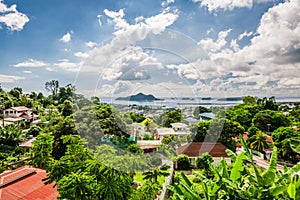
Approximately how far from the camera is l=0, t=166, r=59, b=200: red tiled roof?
5.72 m

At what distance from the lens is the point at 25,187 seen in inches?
242

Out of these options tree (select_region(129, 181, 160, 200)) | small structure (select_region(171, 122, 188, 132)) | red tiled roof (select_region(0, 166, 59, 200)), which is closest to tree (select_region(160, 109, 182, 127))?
small structure (select_region(171, 122, 188, 132))

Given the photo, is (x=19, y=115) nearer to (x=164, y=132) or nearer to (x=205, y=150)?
(x=205, y=150)

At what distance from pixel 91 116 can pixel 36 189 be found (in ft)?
7.88

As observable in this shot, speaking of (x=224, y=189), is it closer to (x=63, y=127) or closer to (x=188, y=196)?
(x=188, y=196)

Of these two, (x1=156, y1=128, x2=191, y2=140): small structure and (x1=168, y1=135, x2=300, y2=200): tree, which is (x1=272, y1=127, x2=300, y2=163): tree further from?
(x1=168, y1=135, x2=300, y2=200): tree

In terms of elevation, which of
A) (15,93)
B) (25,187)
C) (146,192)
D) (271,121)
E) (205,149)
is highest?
(15,93)

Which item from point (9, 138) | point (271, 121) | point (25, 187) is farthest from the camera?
point (271, 121)

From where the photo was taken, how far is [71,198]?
4070 mm

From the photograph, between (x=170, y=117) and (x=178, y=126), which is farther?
(x=178, y=126)

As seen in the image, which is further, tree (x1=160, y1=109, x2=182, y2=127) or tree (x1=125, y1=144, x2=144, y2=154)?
tree (x1=160, y1=109, x2=182, y2=127)

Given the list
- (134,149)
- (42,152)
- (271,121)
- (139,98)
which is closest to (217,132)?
(134,149)

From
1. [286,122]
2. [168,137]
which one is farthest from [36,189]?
[286,122]

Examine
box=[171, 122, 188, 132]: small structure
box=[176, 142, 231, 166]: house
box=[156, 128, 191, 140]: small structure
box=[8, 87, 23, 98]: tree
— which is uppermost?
box=[8, 87, 23, 98]: tree
